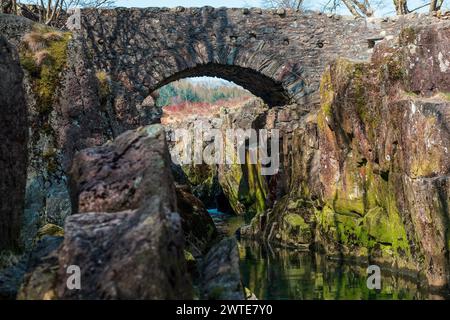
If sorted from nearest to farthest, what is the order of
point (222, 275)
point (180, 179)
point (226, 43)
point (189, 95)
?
point (222, 275) < point (180, 179) < point (226, 43) < point (189, 95)

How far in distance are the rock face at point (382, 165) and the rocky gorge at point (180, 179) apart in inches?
1.0

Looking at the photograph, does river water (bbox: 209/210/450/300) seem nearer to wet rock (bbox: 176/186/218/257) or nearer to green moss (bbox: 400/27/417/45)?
wet rock (bbox: 176/186/218/257)

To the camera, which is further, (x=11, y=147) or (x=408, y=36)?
(x=408, y=36)

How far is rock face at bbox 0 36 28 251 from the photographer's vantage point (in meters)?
4.80

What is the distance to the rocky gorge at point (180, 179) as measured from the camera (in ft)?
11.8

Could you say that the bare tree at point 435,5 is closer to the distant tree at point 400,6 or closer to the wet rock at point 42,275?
the distant tree at point 400,6

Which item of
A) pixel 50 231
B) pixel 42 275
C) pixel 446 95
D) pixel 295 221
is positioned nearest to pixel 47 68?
pixel 50 231

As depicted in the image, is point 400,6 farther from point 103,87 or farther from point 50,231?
point 50,231

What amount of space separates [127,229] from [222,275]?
1066mm

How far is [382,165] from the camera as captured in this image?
347 inches

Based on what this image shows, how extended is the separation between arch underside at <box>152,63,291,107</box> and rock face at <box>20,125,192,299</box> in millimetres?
13144

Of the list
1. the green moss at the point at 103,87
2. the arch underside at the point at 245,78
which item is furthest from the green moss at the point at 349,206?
the arch underside at the point at 245,78
